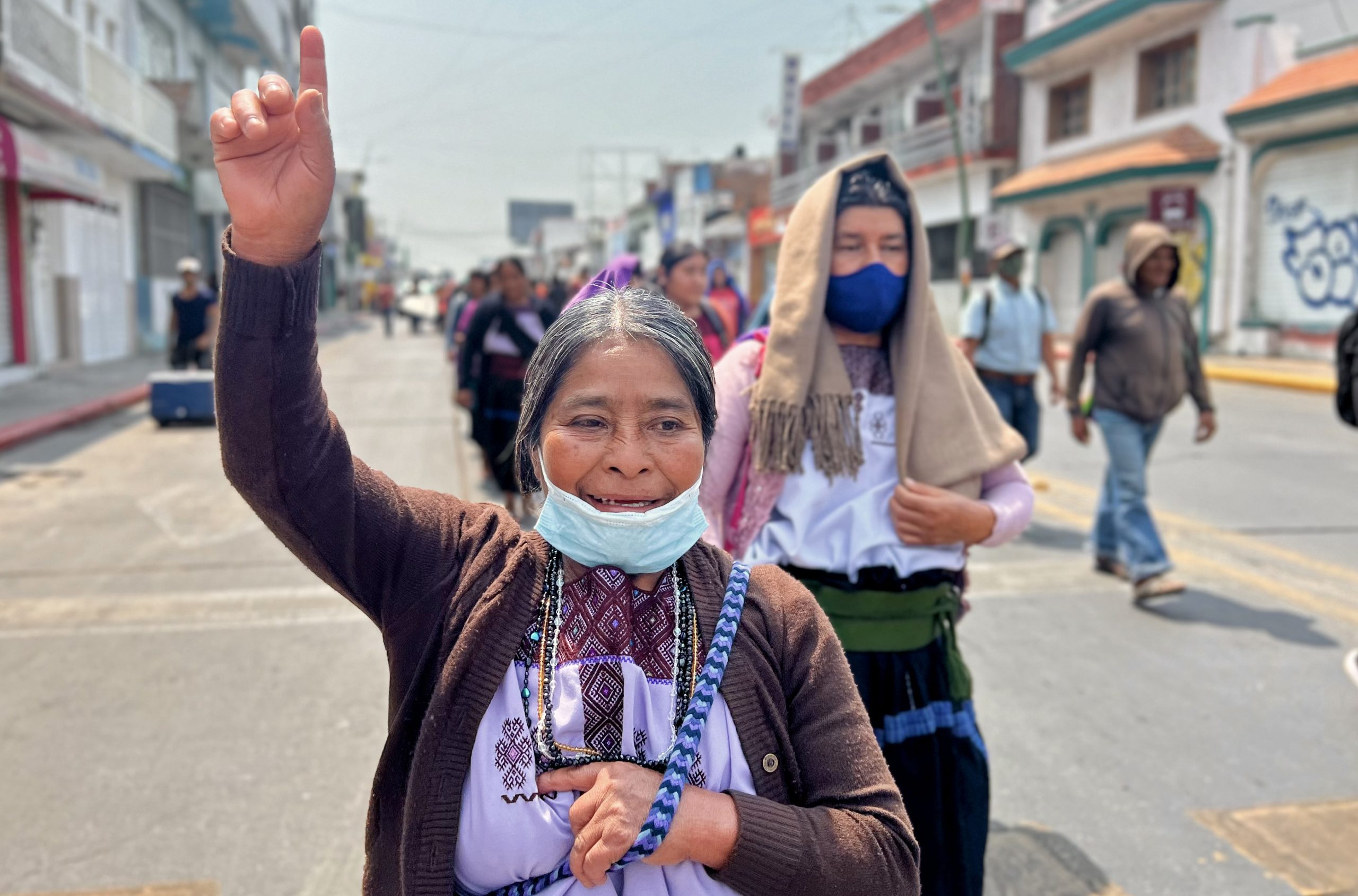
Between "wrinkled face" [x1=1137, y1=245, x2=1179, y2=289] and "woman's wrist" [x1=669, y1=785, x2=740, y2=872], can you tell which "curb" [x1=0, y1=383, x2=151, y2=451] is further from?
"woman's wrist" [x1=669, y1=785, x2=740, y2=872]

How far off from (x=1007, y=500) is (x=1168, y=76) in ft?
78.2

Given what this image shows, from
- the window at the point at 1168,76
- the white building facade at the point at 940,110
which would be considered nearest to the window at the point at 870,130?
the white building facade at the point at 940,110

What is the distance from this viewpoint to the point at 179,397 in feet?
39.9

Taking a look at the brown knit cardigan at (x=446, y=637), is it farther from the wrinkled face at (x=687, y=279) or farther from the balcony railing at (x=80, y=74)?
the balcony railing at (x=80, y=74)

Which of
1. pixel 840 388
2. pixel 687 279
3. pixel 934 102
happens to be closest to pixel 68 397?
pixel 687 279

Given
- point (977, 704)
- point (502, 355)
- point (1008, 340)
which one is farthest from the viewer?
point (502, 355)

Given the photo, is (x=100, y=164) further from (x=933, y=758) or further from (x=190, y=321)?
(x=933, y=758)

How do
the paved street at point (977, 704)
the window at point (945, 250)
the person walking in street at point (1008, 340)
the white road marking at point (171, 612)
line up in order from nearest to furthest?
1. the paved street at point (977, 704)
2. the white road marking at point (171, 612)
3. the person walking in street at point (1008, 340)
4. the window at point (945, 250)

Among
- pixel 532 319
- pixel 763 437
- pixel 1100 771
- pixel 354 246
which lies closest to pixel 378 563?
pixel 763 437

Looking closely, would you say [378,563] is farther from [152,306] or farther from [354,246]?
[354,246]

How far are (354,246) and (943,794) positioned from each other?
80.6 meters

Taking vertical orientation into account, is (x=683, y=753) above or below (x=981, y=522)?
below

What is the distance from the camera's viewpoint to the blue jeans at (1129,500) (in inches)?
220

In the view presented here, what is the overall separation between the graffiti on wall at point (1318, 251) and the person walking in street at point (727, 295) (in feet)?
47.0
